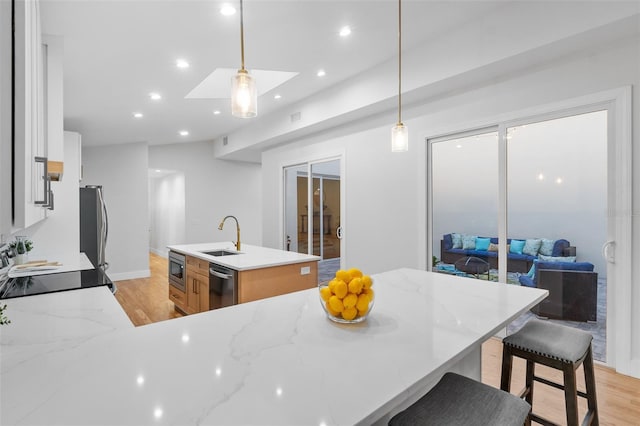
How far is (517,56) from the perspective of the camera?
2.72 meters

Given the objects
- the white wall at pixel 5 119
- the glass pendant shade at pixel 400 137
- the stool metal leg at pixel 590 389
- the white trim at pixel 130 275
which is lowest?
the white trim at pixel 130 275

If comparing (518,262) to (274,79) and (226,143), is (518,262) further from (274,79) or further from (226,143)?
(226,143)

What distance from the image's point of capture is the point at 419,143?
381 cm

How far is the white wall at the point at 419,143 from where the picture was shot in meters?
2.50

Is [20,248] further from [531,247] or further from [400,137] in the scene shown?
[531,247]

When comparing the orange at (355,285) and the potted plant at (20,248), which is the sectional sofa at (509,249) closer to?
the orange at (355,285)

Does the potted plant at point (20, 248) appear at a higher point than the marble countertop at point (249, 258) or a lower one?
higher

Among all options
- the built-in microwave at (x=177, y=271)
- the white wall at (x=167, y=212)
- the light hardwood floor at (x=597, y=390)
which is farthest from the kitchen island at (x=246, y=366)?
the white wall at (x=167, y=212)

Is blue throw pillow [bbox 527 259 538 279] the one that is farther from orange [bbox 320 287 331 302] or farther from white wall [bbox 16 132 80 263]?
white wall [bbox 16 132 80 263]

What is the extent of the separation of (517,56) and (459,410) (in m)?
2.79

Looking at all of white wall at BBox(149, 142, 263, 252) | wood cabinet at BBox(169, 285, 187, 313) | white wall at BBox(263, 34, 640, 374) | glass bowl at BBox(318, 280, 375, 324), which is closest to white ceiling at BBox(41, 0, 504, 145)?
white wall at BBox(263, 34, 640, 374)

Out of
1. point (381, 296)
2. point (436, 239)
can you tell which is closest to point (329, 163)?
point (436, 239)

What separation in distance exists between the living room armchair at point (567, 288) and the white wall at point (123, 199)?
21.3ft

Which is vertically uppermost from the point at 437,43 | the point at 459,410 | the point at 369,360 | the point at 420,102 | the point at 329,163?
the point at 437,43
